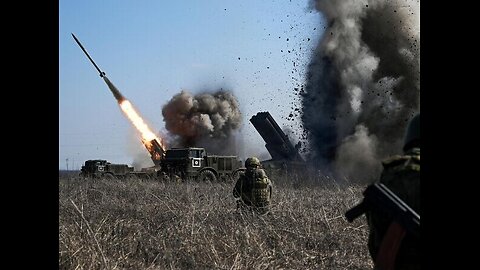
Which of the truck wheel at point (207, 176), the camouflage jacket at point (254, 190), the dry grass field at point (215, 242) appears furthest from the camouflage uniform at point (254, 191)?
the truck wheel at point (207, 176)

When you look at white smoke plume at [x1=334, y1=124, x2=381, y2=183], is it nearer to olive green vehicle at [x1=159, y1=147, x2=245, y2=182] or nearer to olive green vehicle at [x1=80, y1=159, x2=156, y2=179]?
olive green vehicle at [x1=159, y1=147, x2=245, y2=182]

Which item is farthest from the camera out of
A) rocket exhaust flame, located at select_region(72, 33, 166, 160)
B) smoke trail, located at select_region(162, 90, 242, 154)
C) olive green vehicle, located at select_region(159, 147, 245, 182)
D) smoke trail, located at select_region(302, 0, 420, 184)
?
smoke trail, located at select_region(162, 90, 242, 154)

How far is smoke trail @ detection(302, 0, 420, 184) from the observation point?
72.7ft

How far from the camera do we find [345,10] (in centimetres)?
2253

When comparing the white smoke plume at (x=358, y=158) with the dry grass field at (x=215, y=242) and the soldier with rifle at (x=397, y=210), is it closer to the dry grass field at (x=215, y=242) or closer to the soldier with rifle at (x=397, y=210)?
the dry grass field at (x=215, y=242)

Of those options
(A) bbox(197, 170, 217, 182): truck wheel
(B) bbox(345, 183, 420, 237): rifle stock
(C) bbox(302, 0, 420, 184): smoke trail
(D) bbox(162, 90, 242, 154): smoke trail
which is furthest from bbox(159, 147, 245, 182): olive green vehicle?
(B) bbox(345, 183, 420, 237): rifle stock

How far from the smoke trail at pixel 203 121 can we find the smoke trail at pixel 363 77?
35.1ft

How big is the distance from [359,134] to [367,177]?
1678mm

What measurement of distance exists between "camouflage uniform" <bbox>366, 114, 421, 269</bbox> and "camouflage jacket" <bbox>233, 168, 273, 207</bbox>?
20.8 ft

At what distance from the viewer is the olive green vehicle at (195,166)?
78.8ft

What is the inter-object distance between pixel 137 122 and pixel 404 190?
21382 millimetres

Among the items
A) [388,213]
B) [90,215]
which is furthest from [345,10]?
[388,213]
